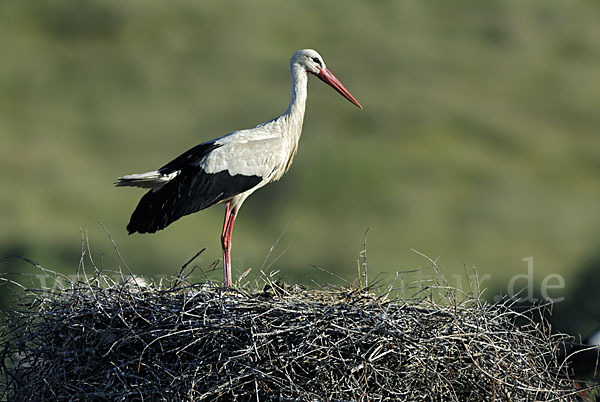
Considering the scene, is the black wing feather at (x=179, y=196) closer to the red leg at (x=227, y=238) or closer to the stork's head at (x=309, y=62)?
the red leg at (x=227, y=238)

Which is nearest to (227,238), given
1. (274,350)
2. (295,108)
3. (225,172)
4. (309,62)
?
(225,172)

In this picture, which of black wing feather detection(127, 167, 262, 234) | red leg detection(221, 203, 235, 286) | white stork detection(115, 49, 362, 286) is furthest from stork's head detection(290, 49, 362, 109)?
red leg detection(221, 203, 235, 286)

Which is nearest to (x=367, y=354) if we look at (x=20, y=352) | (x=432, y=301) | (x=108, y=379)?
(x=432, y=301)

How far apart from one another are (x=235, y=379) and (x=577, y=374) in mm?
3121

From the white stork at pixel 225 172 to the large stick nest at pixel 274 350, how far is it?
127 centimetres

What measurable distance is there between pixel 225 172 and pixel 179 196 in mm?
371

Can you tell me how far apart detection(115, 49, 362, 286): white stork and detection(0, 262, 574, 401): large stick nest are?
1.27 metres

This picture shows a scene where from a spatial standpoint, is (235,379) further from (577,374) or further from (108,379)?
(577,374)

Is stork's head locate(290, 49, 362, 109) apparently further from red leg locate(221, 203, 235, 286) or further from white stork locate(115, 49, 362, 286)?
red leg locate(221, 203, 235, 286)

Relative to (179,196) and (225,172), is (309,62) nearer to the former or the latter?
(225,172)

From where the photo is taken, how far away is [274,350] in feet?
13.1

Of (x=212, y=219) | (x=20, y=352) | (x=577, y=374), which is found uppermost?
(x=20, y=352)

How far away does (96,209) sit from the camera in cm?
3916

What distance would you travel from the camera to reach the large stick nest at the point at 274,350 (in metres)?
3.93
